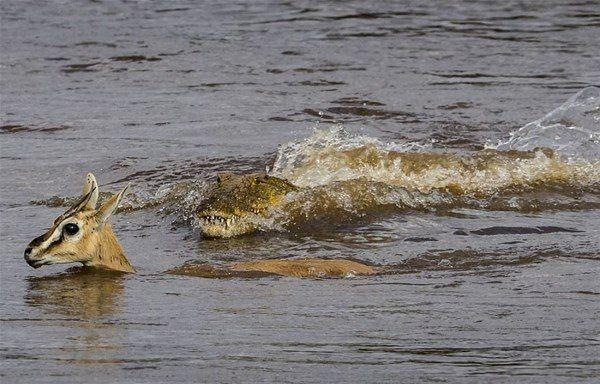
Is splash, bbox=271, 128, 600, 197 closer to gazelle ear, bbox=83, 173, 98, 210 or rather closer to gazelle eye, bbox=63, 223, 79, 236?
gazelle ear, bbox=83, 173, 98, 210

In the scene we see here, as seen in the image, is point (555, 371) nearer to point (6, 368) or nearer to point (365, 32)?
point (6, 368)

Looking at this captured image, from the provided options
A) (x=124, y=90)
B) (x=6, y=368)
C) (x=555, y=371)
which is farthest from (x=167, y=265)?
(x=124, y=90)

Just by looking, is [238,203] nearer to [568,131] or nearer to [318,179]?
[318,179]

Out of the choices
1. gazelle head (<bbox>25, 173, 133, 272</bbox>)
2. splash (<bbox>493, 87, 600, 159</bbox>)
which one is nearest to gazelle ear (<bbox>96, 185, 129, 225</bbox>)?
gazelle head (<bbox>25, 173, 133, 272</bbox>)

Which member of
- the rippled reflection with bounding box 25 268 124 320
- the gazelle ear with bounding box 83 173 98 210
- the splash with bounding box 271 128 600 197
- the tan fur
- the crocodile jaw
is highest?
the gazelle ear with bounding box 83 173 98 210

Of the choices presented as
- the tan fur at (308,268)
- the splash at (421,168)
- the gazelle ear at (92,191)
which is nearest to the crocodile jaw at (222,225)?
the tan fur at (308,268)

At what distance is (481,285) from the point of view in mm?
8719

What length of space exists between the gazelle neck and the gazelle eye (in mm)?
205

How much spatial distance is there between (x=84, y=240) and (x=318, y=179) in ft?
12.2

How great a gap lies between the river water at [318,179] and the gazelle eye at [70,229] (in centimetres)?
32

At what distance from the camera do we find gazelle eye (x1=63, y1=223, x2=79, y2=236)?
8.99 m

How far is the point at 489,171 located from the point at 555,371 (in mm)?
6285

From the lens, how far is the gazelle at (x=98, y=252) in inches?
351

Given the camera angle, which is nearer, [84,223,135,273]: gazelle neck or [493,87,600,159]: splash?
[84,223,135,273]: gazelle neck
